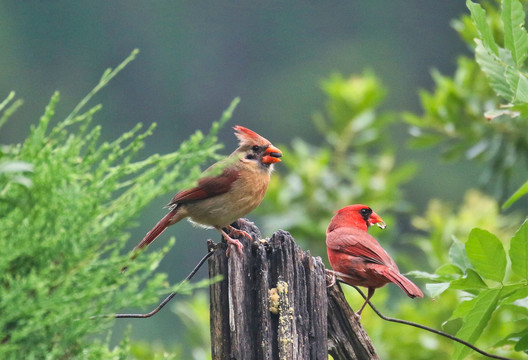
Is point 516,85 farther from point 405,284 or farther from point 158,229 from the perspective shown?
point 158,229

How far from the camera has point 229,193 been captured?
9.57 ft

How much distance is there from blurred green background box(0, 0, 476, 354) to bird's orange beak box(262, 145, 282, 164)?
15794 mm

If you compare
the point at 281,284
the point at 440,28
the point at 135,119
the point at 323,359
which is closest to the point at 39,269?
the point at 281,284

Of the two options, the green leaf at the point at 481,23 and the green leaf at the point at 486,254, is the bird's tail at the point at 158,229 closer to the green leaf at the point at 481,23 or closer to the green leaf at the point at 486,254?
the green leaf at the point at 486,254

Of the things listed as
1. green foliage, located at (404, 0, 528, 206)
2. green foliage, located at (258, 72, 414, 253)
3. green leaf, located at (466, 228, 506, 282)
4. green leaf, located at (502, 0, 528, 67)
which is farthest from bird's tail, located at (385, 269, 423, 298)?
green foliage, located at (258, 72, 414, 253)

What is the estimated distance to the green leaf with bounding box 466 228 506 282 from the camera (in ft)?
7.39

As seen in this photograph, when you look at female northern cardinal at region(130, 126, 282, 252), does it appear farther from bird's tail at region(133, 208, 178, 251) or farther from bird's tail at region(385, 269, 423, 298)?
bird's tail at region(385, 269, 423, 298)

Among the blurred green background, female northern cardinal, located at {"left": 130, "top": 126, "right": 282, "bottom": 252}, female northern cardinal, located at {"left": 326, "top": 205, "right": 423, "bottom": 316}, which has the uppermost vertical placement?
the blurred green background

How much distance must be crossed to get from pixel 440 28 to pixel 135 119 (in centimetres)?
1054

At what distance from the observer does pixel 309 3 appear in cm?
2644

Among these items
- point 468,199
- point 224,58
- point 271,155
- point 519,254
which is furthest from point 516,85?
point 224,58

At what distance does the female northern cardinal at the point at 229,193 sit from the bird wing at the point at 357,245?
314 mm

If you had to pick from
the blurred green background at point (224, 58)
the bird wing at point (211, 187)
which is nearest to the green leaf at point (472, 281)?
the bird wing at point (211, 187)

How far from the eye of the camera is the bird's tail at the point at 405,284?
255cm
